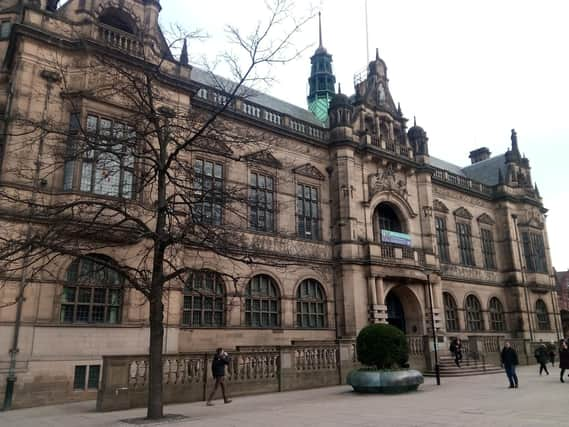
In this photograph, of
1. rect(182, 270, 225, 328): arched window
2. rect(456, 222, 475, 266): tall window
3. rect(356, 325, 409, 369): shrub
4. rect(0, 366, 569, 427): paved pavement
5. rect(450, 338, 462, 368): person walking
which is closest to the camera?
rect(0, 366, 569, 427): paved pavement

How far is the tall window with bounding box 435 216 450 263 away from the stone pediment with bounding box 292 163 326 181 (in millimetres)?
11341

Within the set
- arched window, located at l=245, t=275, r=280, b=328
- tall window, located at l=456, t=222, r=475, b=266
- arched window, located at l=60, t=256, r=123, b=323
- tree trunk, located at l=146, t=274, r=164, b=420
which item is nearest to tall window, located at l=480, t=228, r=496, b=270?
tall window, located at l=456, t=222, r=475, b=266

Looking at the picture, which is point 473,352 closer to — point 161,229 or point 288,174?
point 288,174

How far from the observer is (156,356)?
40.2 ft

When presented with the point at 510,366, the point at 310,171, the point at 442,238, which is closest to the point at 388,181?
the point at 310,171

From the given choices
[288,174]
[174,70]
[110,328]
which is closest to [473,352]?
[288,174]

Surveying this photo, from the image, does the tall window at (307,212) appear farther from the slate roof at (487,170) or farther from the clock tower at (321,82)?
the slate roof at (487,170)

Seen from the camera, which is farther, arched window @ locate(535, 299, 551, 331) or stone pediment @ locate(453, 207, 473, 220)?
arched window @ locate(535, 299, 551, 331)

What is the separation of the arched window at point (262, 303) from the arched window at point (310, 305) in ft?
4.40

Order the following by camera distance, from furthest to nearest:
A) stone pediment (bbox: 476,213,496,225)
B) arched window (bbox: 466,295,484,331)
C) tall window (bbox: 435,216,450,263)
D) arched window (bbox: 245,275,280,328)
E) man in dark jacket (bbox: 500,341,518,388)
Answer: stone pediment (bbox: 476,213,496,225), arched window (bbox: 466,295,484,331), tall window (bbox: 435,216,450,263), arched window (bbox: 245,275,280,328), man in dark jacket (bbox: 500,341,518,388)

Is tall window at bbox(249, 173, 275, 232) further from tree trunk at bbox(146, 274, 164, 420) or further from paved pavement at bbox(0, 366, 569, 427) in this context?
tree trunk at bbox(146, 274, 164, 420)

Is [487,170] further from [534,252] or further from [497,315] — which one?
[497,315]

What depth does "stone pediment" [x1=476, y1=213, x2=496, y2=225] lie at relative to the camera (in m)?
37.0

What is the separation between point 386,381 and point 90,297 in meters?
10.8
